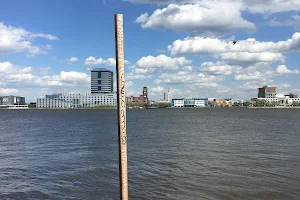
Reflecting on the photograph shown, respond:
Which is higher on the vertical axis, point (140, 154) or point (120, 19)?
point (120, 19)

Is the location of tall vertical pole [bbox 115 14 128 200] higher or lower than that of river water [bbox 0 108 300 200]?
higher

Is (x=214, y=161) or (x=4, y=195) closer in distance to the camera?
(x=4, y=195)

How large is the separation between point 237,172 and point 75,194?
13.1 m

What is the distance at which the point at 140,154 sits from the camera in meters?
36.6

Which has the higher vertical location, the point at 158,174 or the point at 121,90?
the point at 121,90

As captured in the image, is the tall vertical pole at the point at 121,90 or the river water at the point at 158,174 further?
the river water at the point at 158,174

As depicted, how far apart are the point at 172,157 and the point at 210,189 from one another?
43.4 ft

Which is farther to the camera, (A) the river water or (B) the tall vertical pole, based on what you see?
(A) the river water

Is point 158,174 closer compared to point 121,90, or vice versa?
point 121,90

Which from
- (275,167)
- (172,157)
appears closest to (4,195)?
(172,157)

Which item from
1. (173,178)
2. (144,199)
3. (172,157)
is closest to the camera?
(144,199)

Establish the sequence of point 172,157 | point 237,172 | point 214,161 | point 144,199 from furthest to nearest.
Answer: point 172,157 < point 214,161 < point 237,172 < point 144,199

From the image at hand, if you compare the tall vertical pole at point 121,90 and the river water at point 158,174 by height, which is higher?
the tall vertical pole at point 121,90

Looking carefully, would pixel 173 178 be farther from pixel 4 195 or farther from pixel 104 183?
pixel 4 195
